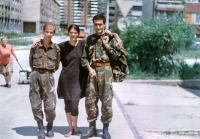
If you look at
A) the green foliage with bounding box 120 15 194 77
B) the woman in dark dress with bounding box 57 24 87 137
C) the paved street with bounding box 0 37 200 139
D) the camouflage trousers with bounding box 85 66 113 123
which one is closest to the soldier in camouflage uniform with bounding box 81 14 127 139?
the camouflage trousers with bounding box 85 66 113 123

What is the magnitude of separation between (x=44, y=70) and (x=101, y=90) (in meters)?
0.88

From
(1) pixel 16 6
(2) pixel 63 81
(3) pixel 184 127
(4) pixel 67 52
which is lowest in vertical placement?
(3) pixel 184 127

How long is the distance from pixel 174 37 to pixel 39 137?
751 centimetres

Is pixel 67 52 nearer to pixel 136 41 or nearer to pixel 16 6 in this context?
pixel 136 41

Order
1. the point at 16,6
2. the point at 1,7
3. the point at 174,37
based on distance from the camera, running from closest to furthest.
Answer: the point at 174,37
the point at 16,6
the point at 1,7

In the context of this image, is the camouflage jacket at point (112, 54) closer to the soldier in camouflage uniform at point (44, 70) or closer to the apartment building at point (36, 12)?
the soldier in camouflage uniform at point (44, 70)

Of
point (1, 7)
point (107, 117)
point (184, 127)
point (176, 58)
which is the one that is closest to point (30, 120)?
point (107, 117)

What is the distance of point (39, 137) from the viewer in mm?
5543

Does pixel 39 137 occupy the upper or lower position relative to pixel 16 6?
lower

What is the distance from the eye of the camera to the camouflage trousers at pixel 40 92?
546 centimetres

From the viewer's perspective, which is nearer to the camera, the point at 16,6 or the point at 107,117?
the point at 107,117

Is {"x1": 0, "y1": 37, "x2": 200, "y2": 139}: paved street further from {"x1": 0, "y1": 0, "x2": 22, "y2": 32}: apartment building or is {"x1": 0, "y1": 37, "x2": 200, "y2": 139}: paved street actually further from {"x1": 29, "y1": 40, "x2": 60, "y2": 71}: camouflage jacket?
{"x1": 0, "y1": 0, "x2": 22, "y2": 32}: apartment building

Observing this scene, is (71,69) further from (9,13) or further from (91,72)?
(9,13)

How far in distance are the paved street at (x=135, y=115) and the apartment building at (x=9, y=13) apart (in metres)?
4.03
